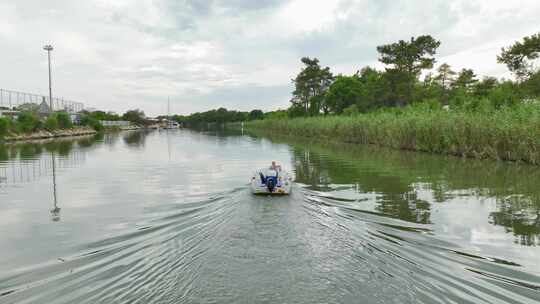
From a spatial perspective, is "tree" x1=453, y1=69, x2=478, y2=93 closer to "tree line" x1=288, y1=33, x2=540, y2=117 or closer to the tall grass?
"tree line" x1=288, y1=33, x2=540, y2=117

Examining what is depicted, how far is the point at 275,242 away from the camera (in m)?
7.33

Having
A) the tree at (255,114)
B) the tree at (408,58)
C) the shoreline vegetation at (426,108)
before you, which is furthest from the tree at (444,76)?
the tree at (255,114)

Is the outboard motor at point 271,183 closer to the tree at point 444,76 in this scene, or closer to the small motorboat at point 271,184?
the small motorboat at point 271,184

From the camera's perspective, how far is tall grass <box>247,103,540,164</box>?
19044 mm

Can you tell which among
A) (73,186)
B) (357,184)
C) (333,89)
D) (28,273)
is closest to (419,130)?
(357,184)

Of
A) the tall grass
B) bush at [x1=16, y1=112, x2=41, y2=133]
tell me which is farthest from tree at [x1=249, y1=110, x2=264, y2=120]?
the tall grass

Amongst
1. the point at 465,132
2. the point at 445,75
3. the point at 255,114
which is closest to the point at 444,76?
the point at 445,75

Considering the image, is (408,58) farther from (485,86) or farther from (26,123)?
(26,123)

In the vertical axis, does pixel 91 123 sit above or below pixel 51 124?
above

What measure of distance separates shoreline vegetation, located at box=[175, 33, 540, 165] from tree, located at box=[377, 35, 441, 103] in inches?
1.3

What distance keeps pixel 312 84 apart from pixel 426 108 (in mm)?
43412

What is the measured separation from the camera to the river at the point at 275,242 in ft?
17.2

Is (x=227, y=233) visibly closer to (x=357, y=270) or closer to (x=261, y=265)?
(x=261, y=265)

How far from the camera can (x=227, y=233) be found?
8.02 m
